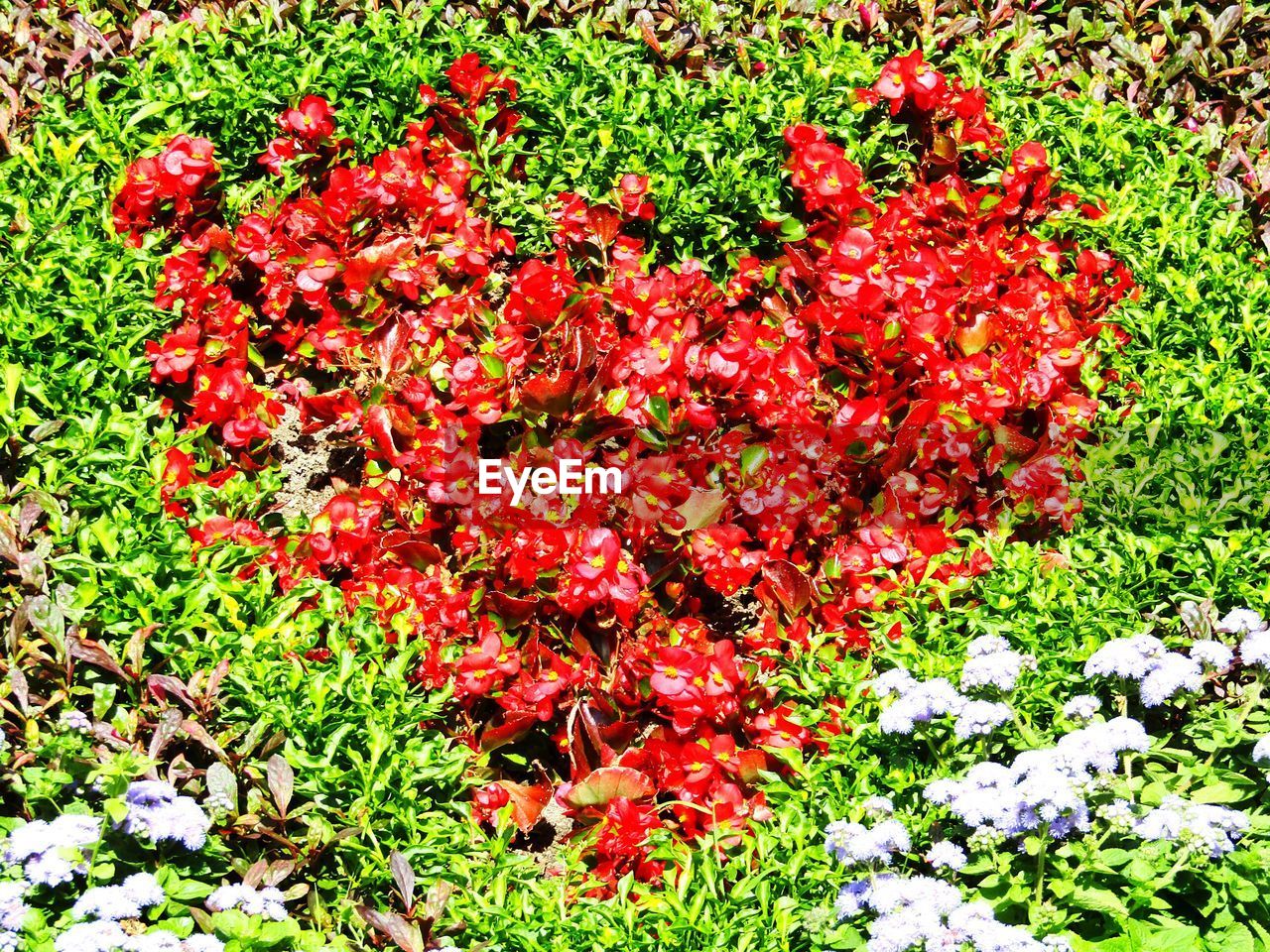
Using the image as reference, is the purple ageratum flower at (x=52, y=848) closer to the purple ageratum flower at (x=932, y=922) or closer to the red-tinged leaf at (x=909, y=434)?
the purple ageratum flower at (x=932, y=922)

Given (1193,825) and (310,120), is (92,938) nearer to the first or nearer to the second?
(1193,825)

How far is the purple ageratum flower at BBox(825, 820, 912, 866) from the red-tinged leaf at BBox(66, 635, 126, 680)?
1.17 metres

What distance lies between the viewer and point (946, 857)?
7.16ft

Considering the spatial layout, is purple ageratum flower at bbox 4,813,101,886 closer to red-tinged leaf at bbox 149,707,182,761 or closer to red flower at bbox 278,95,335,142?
red-tinged leaf at bbox 149,707,182,761

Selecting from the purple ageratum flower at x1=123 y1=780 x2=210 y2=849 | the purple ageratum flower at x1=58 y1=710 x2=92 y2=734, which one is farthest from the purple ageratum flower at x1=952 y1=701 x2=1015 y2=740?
the purple ageratum flower at x1=58 y1=710 x2=92 y2=734

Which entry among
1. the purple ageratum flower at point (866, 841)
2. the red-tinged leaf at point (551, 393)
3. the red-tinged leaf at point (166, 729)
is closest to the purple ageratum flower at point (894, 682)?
the purple ageratum flower at point (866, 841)

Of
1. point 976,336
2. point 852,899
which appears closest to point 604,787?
point 852,899

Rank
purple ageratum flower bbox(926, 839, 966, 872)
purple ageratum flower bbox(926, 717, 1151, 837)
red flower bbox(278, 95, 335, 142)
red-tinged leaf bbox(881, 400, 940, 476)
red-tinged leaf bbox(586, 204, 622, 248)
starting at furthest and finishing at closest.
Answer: red flower bbox(278, 95, 335, 142) → red-tinged leaf bbox(586, 204, 622, 248) → red-tinged leaf bbox(881, 400, 940, 476) → purple ageratum flower bbox(926, 839, 966, 872) → purple ageratum flower bbox(926, 717, 1151, 837)

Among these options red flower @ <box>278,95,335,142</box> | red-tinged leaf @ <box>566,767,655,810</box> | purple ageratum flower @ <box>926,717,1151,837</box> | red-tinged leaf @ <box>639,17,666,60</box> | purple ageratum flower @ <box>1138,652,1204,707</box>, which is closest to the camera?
purple ageratum flower @ <box>926,717,1151,837</box>

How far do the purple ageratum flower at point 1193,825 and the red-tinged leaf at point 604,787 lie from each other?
0.99 metres

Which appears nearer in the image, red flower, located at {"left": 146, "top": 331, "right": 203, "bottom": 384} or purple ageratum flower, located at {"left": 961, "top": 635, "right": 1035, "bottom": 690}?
purple ageratum flower, located at {"left": 961, "top": 635, "right": 1035, "bottom": 690}

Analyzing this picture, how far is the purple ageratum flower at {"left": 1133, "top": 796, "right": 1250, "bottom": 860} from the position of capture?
2055 millimetres

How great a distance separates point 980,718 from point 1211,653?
0.45 m

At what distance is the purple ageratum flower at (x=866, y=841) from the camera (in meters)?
2.16
